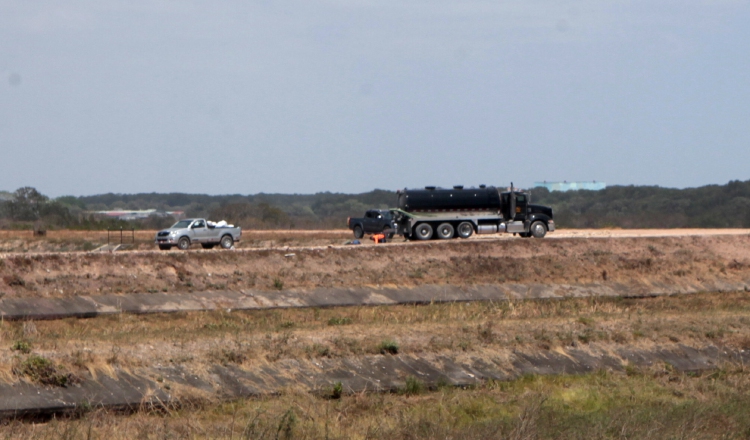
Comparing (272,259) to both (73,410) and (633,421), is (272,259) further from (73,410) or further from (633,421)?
(633,421)

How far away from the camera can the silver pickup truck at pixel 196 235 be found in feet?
139

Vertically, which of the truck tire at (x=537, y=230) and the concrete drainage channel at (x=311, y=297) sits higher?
the truck tire at (x=537, y=230)

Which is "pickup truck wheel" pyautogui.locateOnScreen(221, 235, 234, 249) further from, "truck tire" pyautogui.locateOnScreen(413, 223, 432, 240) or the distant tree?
the distant tree

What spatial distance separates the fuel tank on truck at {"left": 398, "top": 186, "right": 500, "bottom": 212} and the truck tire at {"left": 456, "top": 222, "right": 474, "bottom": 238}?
82 cm

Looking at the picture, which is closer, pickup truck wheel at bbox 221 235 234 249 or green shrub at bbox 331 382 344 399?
green shrub at bbox 331 382 344 399

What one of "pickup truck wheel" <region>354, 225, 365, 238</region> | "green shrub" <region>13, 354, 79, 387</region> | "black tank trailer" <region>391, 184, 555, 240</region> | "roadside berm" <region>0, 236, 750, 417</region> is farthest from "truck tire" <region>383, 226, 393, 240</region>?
"green shrub" <region>13, 354, 79, 387</region>

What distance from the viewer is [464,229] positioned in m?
42.5

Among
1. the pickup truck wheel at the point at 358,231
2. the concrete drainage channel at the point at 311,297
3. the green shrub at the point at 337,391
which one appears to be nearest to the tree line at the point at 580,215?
the pickup truck wheel at the point at 358,231

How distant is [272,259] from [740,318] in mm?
18642

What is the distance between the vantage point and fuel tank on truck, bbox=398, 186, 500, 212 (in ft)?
138

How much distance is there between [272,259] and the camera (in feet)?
111

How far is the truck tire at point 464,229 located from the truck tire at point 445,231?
44 centimetres

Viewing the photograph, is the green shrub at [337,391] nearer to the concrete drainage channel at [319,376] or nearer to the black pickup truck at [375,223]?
the concrete drainage channel at [319,376]

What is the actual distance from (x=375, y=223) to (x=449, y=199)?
5.16 meters
